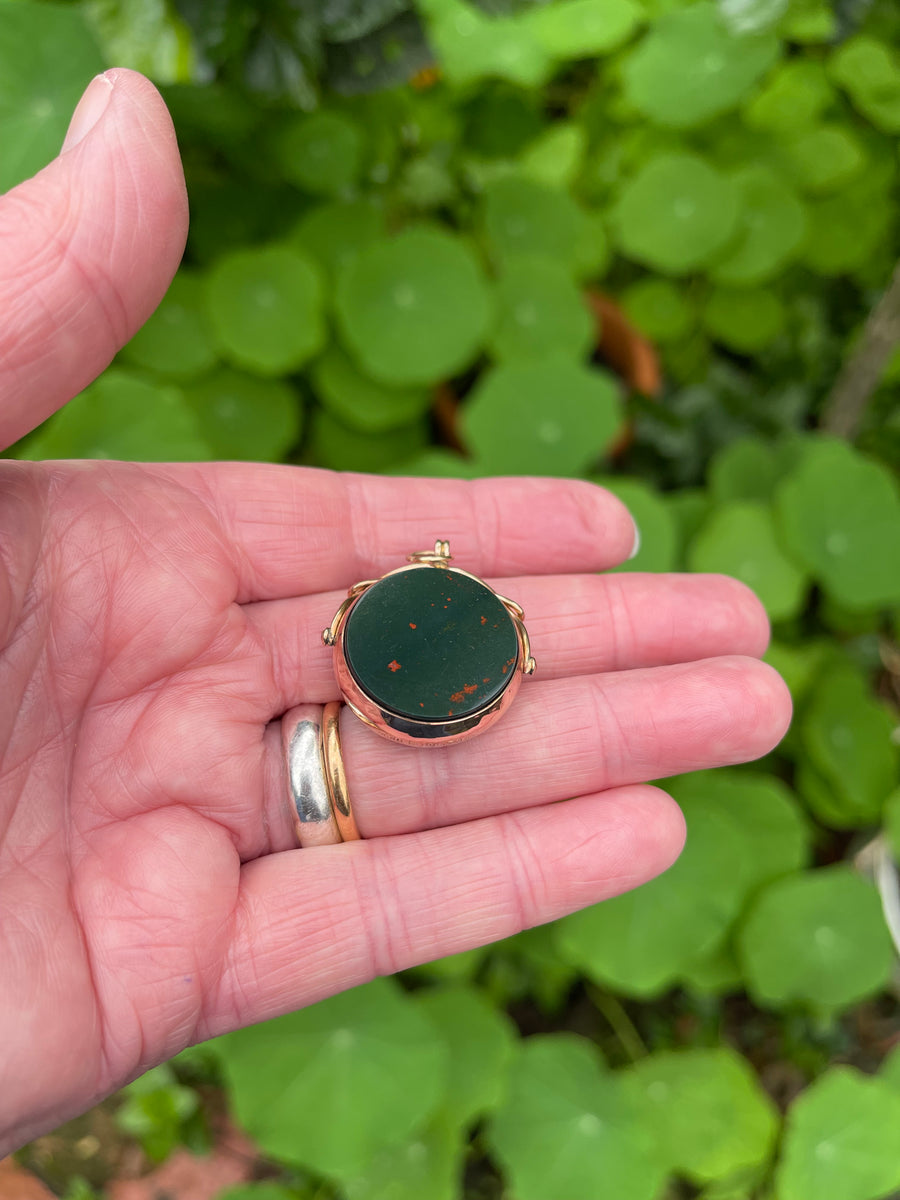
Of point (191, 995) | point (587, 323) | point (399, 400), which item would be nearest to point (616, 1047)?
point (191, 995)

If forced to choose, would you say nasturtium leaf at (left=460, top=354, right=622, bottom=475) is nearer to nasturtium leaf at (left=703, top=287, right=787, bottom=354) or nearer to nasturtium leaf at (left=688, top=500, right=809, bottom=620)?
nasturtium leaf at (left=688, top=500, right=809, bottom=620)

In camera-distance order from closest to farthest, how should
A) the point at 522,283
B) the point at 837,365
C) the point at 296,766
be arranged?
the point at 296,766, the point at 522,283, the point at 837,365

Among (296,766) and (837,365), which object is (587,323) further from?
(296,766)

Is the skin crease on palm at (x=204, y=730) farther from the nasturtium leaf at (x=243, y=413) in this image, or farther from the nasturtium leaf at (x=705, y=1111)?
the nasturtium leaf at (x=705, y=1111)

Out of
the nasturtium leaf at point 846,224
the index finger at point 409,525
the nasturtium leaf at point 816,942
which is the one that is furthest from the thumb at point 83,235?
the nasturtium leaf at point 846,224

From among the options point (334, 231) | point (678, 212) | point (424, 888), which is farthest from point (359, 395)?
point (424, 888)

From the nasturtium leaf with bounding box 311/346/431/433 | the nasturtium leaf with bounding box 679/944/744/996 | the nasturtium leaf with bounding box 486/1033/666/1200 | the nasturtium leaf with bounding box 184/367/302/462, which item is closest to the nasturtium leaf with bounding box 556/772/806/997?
the nasturtium leaf with bounding box 679/944/744/996
